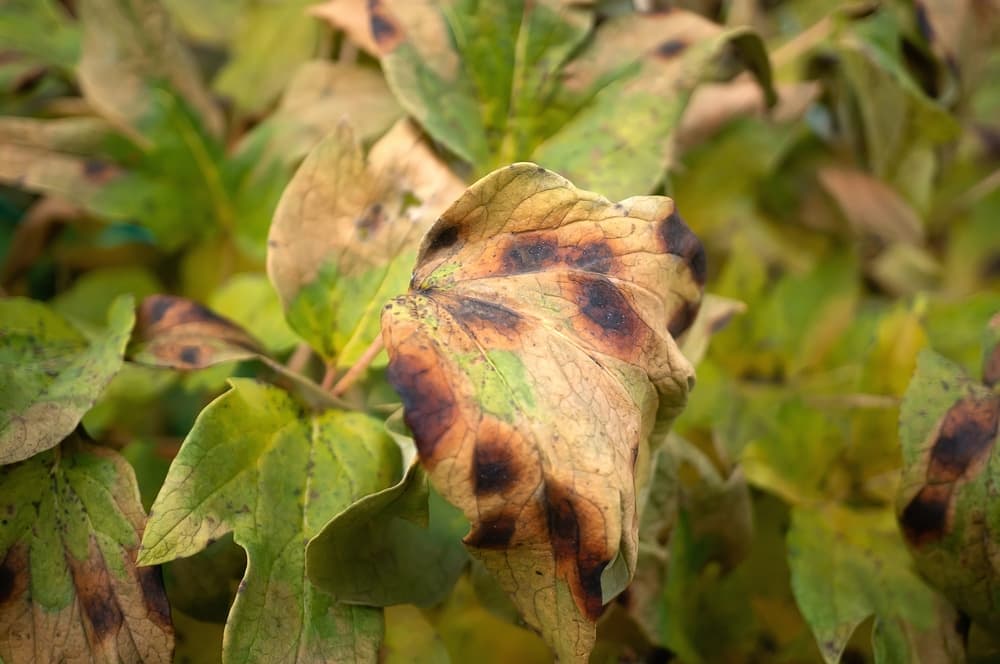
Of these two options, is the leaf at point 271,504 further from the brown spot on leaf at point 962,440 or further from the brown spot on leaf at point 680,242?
the brown spot on leaf at point 962,440

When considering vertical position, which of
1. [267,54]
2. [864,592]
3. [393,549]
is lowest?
[864,592]

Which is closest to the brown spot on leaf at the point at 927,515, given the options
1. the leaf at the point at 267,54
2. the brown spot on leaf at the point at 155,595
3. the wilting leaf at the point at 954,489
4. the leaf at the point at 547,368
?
the wilting leaf at the point at 954,489

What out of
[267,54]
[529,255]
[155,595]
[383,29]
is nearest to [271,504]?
[155,595]

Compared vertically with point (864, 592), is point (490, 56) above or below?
above

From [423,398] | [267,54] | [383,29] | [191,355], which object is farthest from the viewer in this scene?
[267,54]

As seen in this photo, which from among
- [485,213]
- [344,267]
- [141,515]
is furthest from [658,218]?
[141,515]

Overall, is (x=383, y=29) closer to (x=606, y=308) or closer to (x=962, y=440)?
(x=606, y=308)

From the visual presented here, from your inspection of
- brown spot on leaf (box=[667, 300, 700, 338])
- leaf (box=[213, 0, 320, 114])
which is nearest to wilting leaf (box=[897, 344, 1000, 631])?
brown spot on leaf (box=[667, 300, 700, 338])
